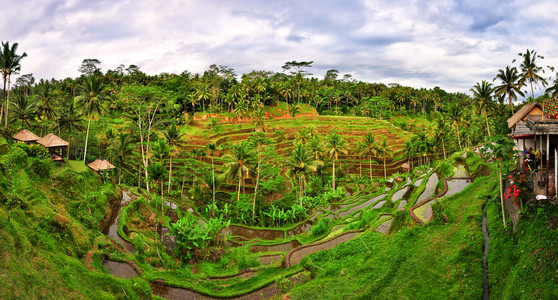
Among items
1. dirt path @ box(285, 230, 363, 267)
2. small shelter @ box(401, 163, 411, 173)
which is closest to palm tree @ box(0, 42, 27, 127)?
dirt path @ box(285, 230, 363, 267)

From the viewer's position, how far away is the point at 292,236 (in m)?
27.6

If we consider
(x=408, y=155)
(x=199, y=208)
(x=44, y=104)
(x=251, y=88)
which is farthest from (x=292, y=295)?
(x=251, y=88)

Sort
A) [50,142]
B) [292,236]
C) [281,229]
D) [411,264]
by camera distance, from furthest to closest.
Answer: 1. [281,229]
2. [292,236]
3. [50,142]
4. [411,264]

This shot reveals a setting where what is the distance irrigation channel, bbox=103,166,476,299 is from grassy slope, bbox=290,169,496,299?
118 cm

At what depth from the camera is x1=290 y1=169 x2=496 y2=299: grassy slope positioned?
11930 mm

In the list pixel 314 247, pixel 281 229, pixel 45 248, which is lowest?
pixel 281 229

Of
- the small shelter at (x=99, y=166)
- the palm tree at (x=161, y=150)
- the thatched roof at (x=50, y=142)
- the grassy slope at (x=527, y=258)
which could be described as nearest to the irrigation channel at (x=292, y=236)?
the grassy slope at (x=527, y=258)

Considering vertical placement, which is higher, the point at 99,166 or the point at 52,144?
the point at 52,144

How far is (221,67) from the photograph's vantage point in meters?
85.1

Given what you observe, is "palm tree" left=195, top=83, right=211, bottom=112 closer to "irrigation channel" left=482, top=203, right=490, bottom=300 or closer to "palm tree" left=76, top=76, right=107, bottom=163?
"palm tree" left=76, top=76, right=107, bottom=163

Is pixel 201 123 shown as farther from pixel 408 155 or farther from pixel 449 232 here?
pixel 449 232

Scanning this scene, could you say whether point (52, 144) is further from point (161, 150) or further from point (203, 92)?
point (203, 92)

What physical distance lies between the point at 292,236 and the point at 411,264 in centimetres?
1506

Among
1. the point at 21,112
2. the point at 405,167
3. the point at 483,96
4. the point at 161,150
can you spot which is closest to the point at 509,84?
the point at 483,96
